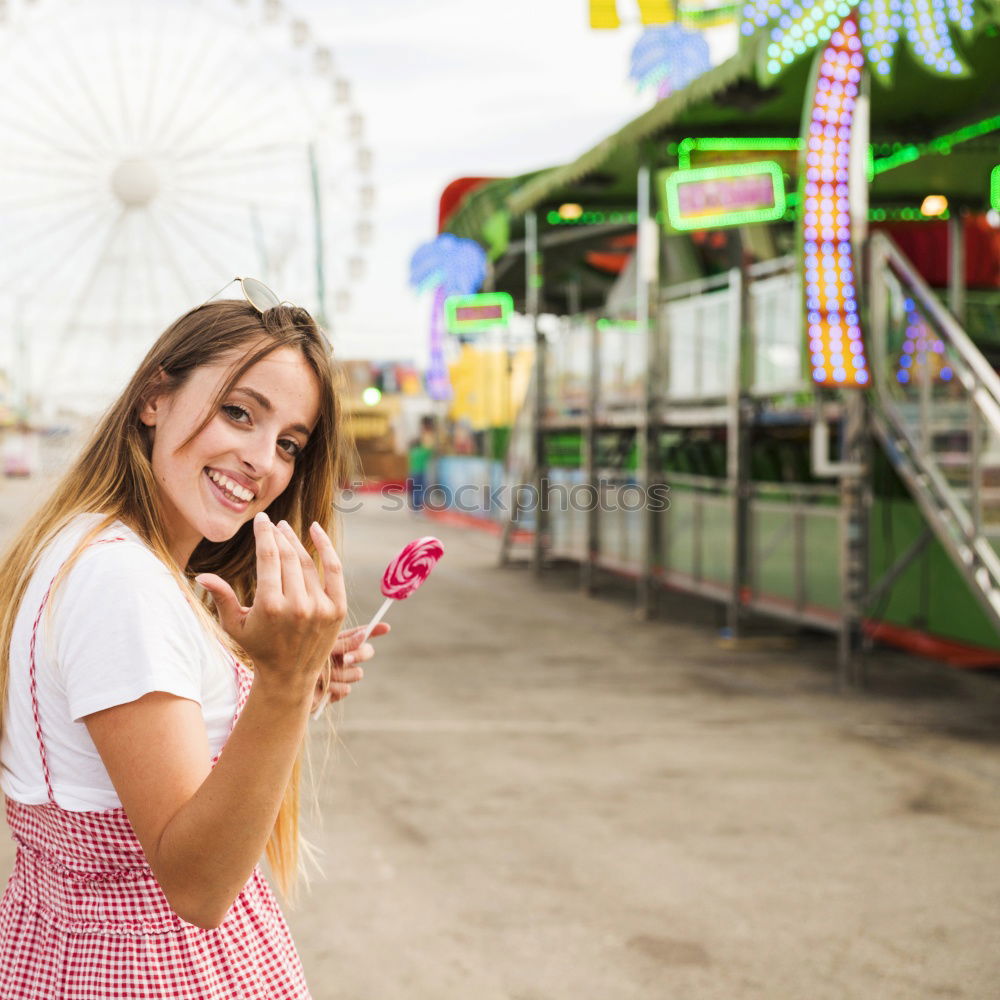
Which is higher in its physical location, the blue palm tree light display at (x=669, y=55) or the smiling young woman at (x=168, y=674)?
the blue palm tree light display at (x=669, y=55)

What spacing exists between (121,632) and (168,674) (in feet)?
0.24

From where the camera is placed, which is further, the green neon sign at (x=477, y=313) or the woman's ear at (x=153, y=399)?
the green neon sign at (x=477, y=313)

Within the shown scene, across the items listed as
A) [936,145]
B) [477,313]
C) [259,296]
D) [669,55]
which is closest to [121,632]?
[259,296]

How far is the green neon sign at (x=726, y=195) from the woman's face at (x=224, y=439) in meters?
8.93

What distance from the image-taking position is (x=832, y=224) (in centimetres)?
856

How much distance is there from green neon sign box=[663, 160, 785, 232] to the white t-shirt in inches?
361

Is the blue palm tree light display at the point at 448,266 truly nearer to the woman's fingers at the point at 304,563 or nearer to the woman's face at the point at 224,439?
the woman's face at the point at 224,439

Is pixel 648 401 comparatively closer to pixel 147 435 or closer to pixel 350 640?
pixel 350 640

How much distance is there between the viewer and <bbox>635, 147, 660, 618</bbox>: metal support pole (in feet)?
41.3

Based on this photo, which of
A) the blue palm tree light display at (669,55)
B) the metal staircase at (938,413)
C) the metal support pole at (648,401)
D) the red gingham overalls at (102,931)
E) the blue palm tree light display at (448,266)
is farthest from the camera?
the blue palm tree light display at (448,266)

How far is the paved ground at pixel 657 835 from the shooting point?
4.02 m

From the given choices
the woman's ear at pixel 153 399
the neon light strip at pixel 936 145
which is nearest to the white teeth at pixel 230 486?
the woman's ear at pixel 153 399

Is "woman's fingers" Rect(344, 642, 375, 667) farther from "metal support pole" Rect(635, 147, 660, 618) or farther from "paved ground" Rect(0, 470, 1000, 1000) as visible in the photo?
"metal support pole" Rect(635, 147, 660, 618)

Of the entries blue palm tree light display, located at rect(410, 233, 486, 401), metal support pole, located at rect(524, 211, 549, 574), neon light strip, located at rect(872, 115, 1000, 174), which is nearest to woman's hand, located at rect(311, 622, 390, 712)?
neon light strip, located at rect(872, 115, 1000, 174)
